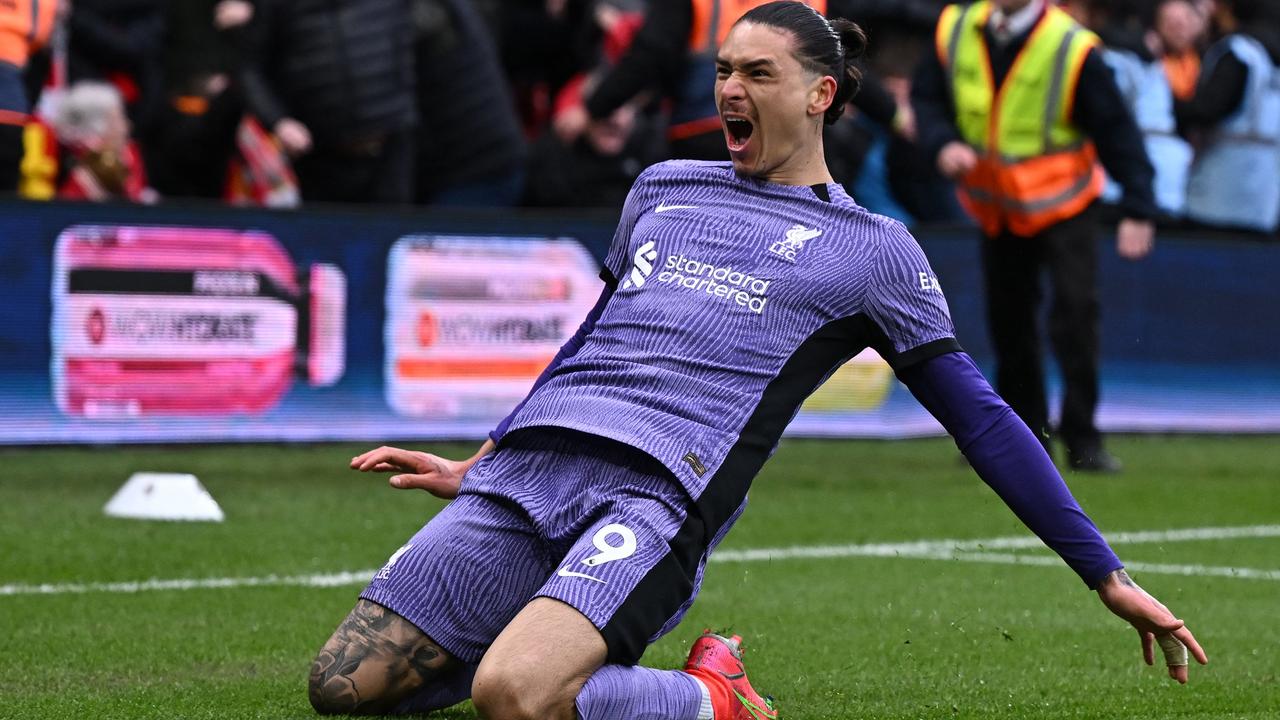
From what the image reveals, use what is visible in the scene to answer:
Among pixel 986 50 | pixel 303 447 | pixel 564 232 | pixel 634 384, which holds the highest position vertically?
pixel 634 384

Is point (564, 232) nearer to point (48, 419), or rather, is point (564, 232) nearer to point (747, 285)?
point (48, 419)

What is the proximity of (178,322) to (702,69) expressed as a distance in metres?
2.66

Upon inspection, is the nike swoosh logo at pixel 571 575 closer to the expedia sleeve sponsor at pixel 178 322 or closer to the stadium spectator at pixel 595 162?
the expedia sleeve sponsor at pixel 178 322

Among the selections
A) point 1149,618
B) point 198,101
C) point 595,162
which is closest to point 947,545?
point 1149,618

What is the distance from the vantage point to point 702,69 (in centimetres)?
1038

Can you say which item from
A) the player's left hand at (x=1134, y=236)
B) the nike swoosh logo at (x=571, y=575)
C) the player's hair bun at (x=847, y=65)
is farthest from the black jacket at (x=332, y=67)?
the nike swoosh logo at (x=571, y=575)

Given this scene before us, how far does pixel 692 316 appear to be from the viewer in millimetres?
4633

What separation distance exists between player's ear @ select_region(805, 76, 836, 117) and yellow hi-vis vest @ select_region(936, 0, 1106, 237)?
5843 millimetres

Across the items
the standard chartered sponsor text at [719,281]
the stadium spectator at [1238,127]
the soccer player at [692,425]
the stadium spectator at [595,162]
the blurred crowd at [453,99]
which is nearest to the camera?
the soccer player at [692,425]

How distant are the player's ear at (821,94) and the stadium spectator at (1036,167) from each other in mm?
5751

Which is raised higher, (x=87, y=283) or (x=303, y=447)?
(x=87, y=283)

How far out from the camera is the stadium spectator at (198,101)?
11.3 meters

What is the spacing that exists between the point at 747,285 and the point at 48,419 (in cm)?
583

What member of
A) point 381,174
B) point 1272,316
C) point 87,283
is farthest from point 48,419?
point 1272,316
